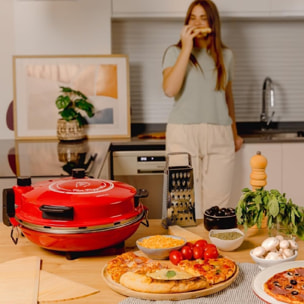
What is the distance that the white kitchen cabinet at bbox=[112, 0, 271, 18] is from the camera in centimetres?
380

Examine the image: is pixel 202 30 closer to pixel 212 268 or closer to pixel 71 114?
pixel 71 114

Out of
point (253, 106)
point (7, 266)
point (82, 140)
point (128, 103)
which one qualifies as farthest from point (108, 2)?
point (7, 266)

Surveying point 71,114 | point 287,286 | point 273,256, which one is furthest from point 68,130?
point 287,286

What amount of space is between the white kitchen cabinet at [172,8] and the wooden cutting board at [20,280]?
262cm

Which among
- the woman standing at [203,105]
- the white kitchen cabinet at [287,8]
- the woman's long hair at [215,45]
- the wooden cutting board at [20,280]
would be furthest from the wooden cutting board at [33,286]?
the white kitchen cabinet at [287,8]

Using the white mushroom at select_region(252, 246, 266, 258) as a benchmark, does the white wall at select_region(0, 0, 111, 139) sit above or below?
above

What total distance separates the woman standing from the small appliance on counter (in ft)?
5.86

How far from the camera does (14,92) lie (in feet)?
12.8

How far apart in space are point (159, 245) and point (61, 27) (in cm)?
269

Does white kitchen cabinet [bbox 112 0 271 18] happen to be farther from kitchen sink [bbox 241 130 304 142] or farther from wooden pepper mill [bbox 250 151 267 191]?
wooden pepper mill [bbox 250 151 267 191]

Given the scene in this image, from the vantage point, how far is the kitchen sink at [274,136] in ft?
11.9

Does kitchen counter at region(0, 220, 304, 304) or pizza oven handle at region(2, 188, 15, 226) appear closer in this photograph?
kitchen counter at region(0, 220, 304, 304)

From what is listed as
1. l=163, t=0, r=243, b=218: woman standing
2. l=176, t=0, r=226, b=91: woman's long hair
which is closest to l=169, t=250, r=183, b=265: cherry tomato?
l=163, t=0, r=243, b=218: woman standing

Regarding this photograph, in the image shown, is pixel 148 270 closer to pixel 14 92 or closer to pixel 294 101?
pixel 14 92
